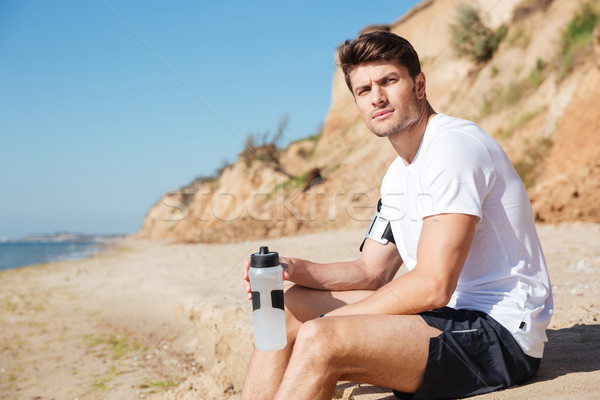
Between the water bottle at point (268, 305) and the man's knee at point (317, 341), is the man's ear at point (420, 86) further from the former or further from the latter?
the man's knee at point (317, 341)

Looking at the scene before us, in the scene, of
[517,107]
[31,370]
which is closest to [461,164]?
[31,370]

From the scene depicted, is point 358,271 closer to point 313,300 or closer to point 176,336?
point 313,300

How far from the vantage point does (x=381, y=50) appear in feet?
7.41

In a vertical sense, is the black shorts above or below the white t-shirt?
below

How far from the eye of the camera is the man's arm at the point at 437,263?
5.96 feet

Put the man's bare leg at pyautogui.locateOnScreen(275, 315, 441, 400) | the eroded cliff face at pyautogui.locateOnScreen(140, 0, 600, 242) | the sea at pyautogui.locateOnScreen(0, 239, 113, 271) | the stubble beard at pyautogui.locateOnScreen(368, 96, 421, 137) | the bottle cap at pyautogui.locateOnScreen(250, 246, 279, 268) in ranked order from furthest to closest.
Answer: the sea at pyautogui.locateOnScreen(0, 239, 113, 271), the eroded cliff face at pyautogui.locateOnScreen(140, 0, 600, 242), the stubble beard at pyautogui.locateOnScreen(368, 96, 421, 137), the bottle cap at pyautogui.locateOnScreen(250, 246, 279, 268), the man's bare leg at pyautogui.locateOnScreen(275, 315, 441, 400)

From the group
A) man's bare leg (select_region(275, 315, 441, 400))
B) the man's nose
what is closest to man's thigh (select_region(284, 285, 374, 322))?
man's bare leg (select_region(275, 315, 441, 400))

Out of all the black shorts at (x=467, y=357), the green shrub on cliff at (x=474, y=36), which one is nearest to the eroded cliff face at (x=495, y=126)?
the green shrub on cliff at (x=474, y=36)

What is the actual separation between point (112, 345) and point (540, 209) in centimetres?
720

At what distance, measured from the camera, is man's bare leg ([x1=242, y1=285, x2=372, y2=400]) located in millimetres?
2189

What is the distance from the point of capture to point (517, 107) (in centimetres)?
1169

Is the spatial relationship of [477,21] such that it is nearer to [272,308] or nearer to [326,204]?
[326,204]

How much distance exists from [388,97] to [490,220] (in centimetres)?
76

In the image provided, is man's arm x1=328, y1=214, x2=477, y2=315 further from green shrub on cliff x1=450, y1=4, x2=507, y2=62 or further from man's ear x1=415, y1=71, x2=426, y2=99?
green shrub on cliff x1=450, y1=4, x2=507, y2=62
